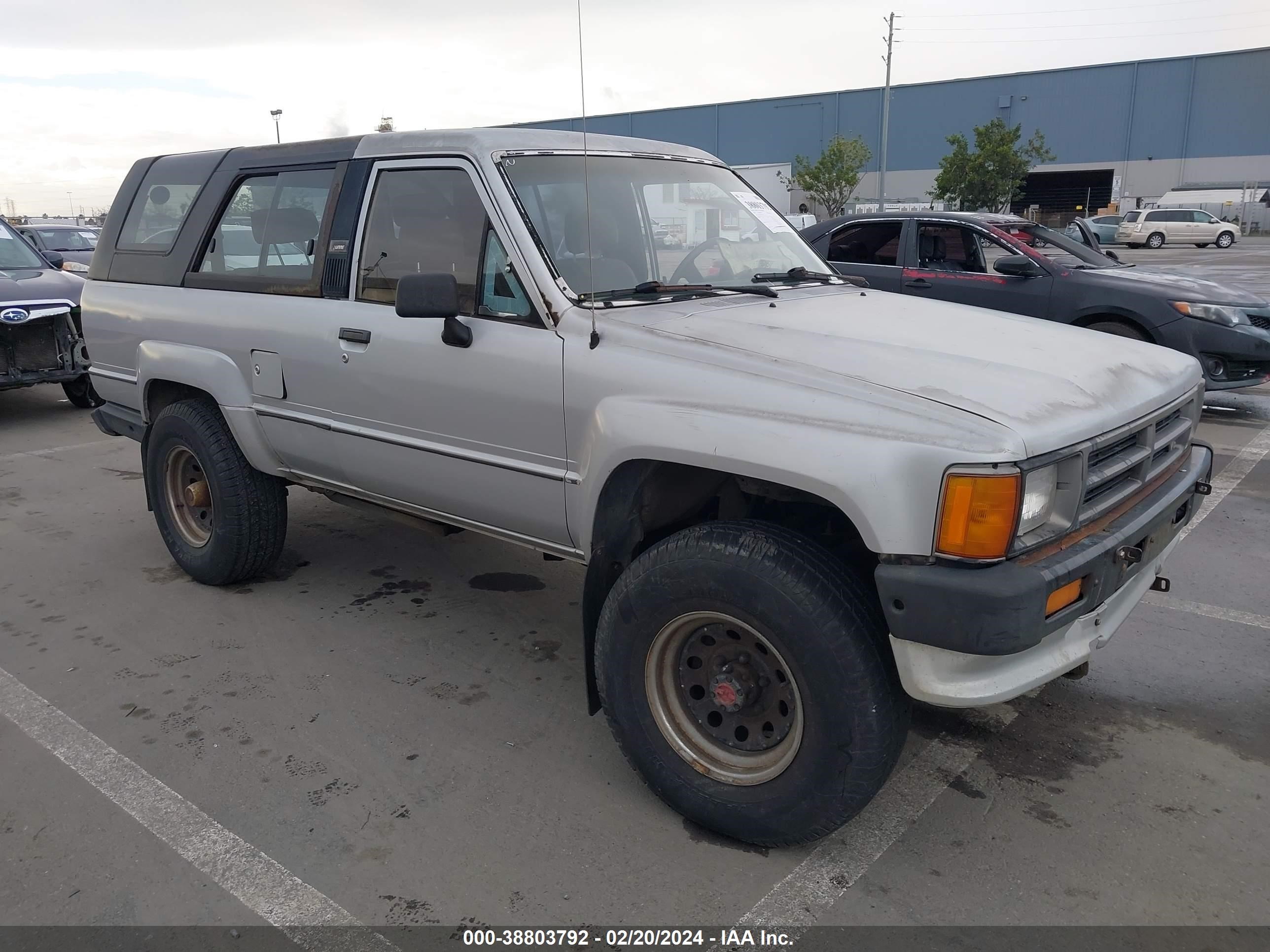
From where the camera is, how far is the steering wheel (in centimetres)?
351

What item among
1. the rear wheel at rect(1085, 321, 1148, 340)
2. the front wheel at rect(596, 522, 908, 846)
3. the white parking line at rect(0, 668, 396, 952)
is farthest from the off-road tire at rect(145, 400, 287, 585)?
the rear wheel at rect(1085, 321, 1148, 340)

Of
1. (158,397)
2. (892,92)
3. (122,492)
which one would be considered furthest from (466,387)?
(892,92)

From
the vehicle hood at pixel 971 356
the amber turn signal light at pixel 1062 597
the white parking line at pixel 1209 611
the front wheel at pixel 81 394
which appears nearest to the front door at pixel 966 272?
the white parking line at pixel 1209 611

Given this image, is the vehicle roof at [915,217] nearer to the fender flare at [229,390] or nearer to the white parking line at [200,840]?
the fender flare at [229,390]

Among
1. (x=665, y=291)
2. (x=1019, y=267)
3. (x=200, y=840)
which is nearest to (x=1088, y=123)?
(x=1019, y=267)

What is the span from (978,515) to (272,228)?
323 cm

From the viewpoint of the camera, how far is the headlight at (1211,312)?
293 inches

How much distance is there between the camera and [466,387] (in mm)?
3229

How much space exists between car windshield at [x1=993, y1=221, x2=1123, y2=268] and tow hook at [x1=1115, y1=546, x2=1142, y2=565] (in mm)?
6133

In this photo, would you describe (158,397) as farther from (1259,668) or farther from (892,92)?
(892,92)

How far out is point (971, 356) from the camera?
9.14 feet

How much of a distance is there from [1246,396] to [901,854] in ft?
27.6

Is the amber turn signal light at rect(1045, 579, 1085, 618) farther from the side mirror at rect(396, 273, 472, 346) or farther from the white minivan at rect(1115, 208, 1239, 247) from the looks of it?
the white minivan at rect(1115, 208, 1239, 247)

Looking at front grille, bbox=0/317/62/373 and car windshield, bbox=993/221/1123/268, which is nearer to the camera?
car windshield, bbox=993/221/1123/268
